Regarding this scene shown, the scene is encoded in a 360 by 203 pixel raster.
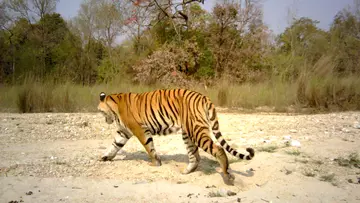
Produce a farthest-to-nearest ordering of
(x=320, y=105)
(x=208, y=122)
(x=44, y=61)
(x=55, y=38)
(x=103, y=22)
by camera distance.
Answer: (x=103, y=22) → (x=55, y=38) → (x=44, y=61) → (x=320, y=105) → (x=208, y=122)

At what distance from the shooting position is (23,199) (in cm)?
457

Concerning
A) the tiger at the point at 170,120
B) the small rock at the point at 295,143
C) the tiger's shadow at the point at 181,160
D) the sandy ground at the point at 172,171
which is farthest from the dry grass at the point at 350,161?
the tiger at the point at 170,120

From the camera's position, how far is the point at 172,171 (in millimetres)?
5996

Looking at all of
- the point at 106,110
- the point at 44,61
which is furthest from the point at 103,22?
the point at 106,110

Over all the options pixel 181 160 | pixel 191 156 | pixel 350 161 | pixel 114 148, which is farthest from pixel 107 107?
pixel 350 161

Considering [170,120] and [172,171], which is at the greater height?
[170,120]

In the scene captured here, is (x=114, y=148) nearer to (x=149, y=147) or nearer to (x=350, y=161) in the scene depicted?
(x=149, y=147)

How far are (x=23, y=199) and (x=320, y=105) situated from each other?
12124 mm

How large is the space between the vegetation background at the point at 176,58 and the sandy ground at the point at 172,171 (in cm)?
509

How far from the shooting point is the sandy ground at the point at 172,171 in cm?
480

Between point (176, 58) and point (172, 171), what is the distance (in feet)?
46.9

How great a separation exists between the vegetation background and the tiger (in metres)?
7.34

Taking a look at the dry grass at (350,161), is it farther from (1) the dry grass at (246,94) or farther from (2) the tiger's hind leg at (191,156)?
(1) the dry grass at (246,94)

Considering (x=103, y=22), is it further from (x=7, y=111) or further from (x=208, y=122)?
(x=208, y=122)
